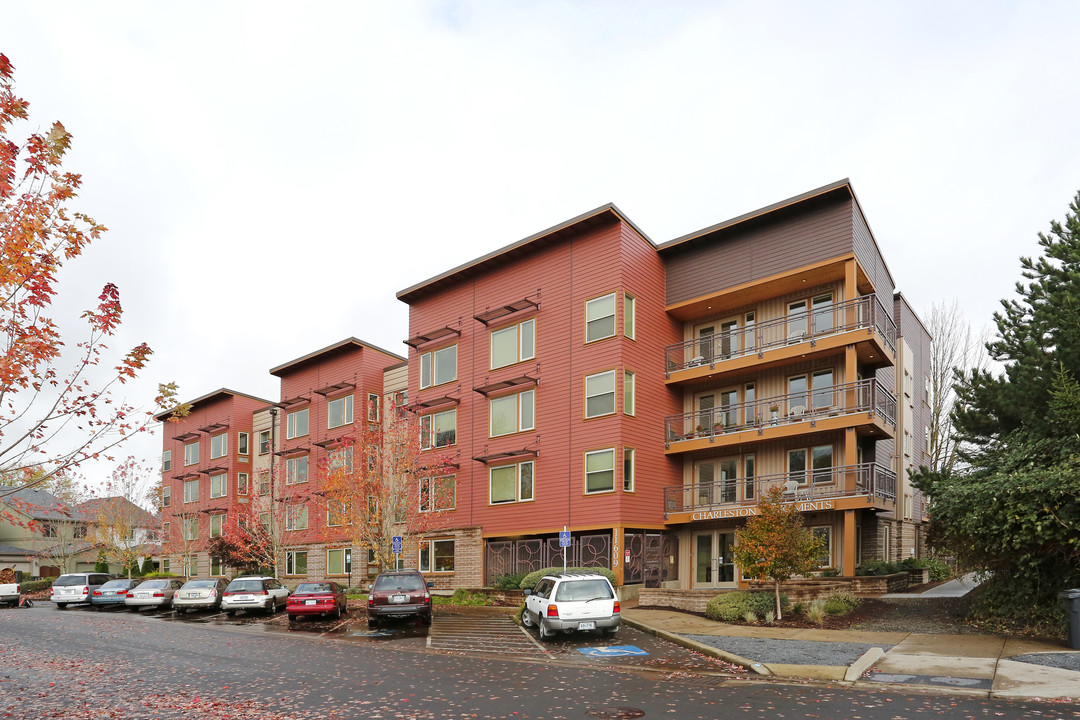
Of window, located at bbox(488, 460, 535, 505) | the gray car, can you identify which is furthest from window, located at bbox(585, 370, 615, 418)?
the gray car

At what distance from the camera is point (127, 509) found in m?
58.3

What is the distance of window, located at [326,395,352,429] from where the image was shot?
4375 centimetres

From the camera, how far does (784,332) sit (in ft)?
99.2

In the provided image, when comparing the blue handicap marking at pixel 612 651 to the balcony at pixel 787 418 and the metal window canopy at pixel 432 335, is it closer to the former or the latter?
the balcony at pixel 787 418

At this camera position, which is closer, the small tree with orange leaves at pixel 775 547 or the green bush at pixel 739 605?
the small tree with orange leaves at pixel 775 547

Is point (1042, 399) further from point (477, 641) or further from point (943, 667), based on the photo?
point (477, 641)

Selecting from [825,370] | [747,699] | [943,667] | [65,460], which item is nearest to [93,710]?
[65,460]

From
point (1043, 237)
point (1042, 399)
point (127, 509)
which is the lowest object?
point (127, 509)

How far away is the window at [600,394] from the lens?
3038cm

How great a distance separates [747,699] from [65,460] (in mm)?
9536

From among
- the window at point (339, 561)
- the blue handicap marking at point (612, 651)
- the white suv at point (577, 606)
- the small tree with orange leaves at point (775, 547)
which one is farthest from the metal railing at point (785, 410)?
the window at point (339, 561)

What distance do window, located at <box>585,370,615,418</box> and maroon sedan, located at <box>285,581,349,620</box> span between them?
36.5 ft

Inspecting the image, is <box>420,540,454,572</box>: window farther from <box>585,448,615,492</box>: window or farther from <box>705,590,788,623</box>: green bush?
<box>705,590,788,623</box>: green bush

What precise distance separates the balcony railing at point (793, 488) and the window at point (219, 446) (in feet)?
113
